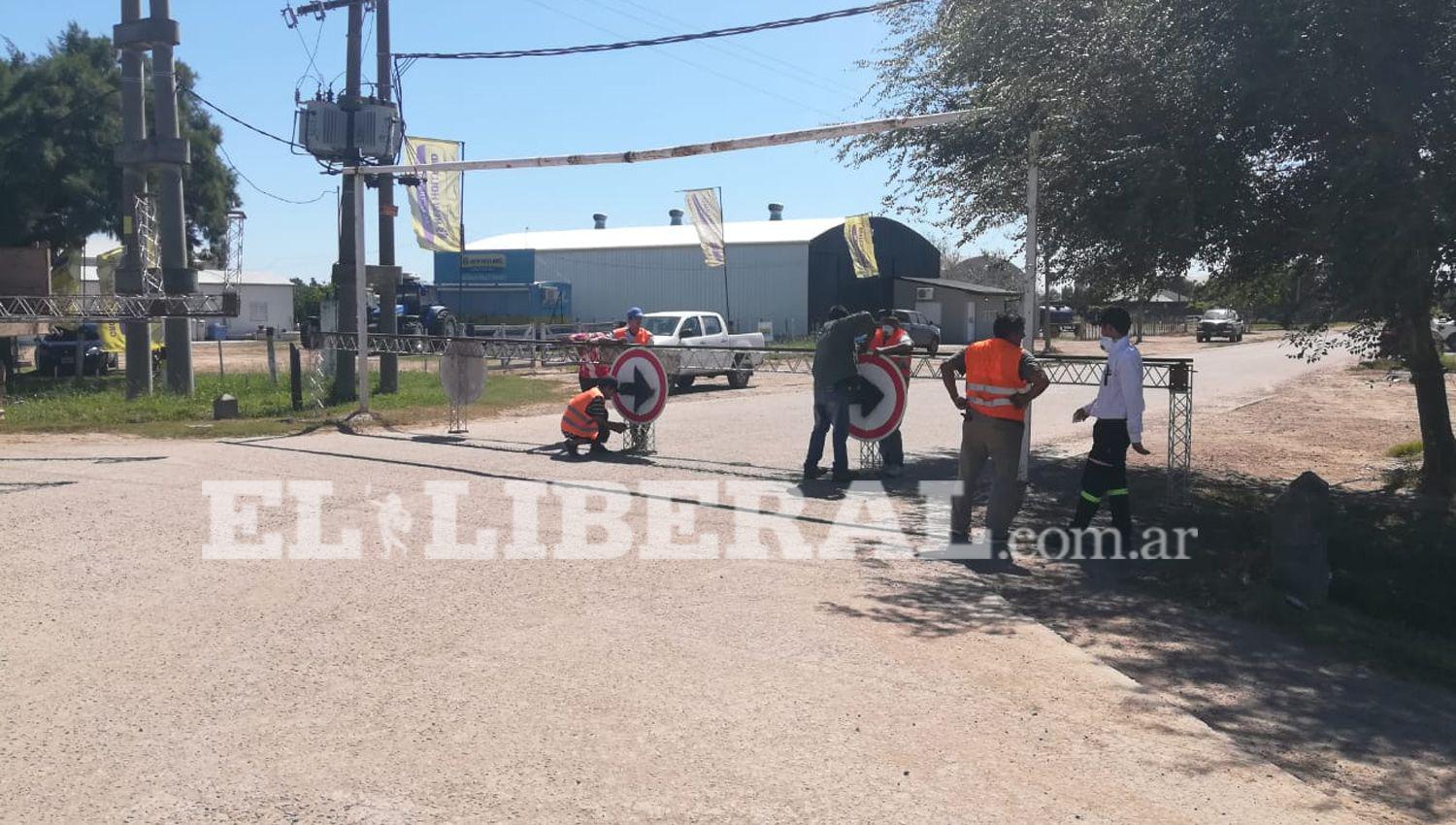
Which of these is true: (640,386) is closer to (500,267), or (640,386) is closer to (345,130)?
(345,130)

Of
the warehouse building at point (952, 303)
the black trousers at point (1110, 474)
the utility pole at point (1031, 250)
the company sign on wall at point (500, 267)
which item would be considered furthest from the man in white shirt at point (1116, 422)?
the warehouse building at point (952, 303)

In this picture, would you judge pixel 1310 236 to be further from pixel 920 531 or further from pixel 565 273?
pixel 565 273

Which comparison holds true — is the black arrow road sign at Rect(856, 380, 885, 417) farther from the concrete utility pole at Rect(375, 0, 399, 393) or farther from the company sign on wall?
the company sign on wall

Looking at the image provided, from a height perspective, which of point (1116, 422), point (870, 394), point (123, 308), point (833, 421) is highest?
point (123, 308)

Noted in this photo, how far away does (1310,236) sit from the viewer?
30.8 feet

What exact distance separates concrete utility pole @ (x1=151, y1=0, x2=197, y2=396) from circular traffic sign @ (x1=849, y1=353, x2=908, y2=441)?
51.2 ft

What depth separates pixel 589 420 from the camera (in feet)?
46.1

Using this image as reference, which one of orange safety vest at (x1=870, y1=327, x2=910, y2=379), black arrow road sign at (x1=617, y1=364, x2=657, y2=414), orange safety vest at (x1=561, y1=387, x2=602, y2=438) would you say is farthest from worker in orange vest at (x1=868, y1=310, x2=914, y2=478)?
orange safety vest at (x1=561, y1=387, x2=602, y2=438)

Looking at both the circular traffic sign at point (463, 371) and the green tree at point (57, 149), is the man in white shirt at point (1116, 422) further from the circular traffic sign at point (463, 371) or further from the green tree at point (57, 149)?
the green tree at point (57, 149)

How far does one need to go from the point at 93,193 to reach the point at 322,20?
12275 millimetres

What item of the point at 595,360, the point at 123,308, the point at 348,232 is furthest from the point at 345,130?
the point at 595,360

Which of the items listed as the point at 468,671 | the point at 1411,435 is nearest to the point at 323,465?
A: the point at 468,671

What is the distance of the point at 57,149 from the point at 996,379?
3016 centimetres

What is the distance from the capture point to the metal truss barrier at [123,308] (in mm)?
20141
